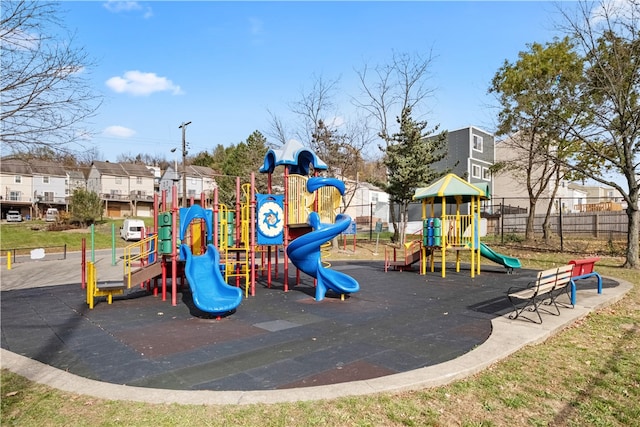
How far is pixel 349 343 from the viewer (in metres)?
6.22

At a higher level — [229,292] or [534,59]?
[534,59]

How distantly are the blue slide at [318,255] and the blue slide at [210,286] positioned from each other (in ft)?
6.92

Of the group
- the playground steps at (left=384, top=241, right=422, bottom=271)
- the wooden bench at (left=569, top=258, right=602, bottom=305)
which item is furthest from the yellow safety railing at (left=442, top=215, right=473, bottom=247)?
the wooden bench at (left=569, top=258, right=602, bottom=305)

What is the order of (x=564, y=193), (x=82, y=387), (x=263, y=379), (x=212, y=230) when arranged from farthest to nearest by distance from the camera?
1. (x=564, y=193)
2. (x=212, y=230)
3. (x=263, y=379)
4. (x=82, y=387)

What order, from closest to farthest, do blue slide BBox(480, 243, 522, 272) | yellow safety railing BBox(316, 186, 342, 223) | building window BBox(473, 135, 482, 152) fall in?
yellow safety railing BBox(316, 186, 342, 223) < blue slide BBox(480, 243, 522, 272) < building window BBox(473, 135, 482, 152)

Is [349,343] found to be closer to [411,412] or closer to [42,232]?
[411,412]

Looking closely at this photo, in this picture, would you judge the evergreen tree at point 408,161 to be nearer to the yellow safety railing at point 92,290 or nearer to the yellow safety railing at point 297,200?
the yellow safety railing at point 297,200

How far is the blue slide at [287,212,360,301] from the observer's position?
9.87m

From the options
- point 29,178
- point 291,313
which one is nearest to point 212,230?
point 291,313

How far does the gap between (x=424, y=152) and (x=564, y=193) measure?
1296 inches

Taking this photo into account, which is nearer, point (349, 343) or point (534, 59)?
point (349, 343)

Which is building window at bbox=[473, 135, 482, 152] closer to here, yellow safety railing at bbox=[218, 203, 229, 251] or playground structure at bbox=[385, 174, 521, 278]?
playground structure at bbox=[385, 174, 521, 278]

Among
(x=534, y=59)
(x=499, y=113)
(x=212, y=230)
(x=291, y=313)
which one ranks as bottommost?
(x=291, y=313)

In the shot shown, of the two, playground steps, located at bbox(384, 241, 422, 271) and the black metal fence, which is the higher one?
playground steps, located at bbox(384, 241, 422, 271)
